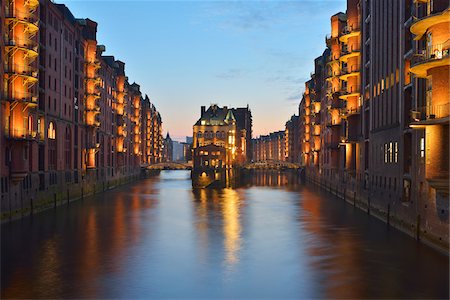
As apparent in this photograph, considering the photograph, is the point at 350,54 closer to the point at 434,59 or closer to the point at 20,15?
the point at 434,59

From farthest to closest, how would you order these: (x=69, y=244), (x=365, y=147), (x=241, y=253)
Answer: (x=365, y=147) → (x=69, y=244) → (x=241, y=253)

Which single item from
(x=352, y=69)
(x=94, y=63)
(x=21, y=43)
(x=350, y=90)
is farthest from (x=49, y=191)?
(x=352, y=69)

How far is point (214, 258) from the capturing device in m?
Result: 38.2

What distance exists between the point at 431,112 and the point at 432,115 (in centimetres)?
116

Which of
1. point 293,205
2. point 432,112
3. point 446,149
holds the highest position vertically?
point 432,112

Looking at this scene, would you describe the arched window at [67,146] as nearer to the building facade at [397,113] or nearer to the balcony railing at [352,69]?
the building facade at [397,113]

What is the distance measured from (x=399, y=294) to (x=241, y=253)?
1458 centimetres

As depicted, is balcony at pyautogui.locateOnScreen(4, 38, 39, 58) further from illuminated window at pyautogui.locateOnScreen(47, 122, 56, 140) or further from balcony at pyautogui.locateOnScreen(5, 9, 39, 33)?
illuminated window at pyautogui.locateOnScreen(47, 122, 56, 140)

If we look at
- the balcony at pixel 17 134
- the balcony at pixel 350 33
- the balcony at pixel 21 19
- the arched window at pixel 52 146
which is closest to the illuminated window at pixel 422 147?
the balcony at pixel 350 33

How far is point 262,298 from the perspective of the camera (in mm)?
27812

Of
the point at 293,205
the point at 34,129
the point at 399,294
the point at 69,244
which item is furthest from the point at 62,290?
the point at 293,205

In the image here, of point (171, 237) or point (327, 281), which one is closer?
point (327, 281)

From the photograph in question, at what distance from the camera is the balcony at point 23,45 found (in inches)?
2099

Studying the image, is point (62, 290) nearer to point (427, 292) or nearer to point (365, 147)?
point (427, 292)
